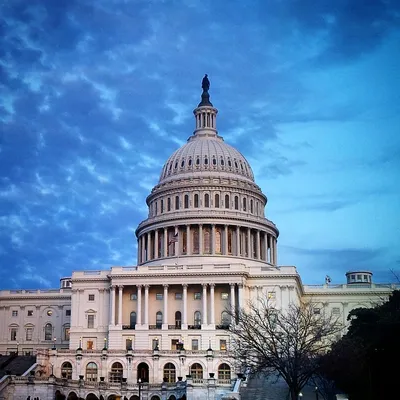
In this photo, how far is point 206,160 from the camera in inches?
6068

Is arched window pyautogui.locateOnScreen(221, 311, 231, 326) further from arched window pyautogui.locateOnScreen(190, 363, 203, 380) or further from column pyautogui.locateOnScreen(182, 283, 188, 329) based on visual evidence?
arched window pyautogui.locateOnScreen(190, 363, 203, 380)

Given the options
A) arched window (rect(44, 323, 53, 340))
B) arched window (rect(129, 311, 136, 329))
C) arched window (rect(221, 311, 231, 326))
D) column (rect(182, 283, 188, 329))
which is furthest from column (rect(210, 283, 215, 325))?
arched window (rect(44, 323, 53, 340))

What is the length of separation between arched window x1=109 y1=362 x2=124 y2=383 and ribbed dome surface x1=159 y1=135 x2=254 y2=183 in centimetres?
5372

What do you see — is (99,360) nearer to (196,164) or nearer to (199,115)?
(196,164)

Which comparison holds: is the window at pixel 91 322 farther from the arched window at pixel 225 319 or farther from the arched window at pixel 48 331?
the arched window at pixel 225 319

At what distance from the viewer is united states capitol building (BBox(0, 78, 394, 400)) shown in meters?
102

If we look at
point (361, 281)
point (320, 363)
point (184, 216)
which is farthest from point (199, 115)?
A: point (320, 363)

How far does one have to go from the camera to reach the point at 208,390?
8912 centimetres

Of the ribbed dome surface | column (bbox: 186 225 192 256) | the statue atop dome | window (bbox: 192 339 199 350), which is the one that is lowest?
window (bbox: 192 339 199 350)

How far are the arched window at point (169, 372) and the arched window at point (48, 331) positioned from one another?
4494 cm

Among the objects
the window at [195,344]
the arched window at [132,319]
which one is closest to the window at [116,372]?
the window at [195,344]

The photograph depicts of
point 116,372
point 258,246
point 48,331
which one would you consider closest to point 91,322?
point 48,331

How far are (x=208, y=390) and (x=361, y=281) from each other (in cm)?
7380

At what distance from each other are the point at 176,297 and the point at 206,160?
34.6 m
